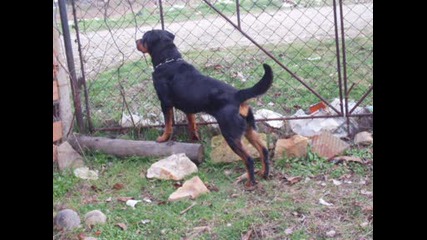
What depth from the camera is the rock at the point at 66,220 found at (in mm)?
3816

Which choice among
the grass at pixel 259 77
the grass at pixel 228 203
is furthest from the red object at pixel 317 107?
the grass at pixel 228 203

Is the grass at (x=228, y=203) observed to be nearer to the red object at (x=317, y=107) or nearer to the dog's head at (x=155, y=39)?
the red object at (x=317, y=107)

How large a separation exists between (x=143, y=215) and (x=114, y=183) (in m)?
0.82

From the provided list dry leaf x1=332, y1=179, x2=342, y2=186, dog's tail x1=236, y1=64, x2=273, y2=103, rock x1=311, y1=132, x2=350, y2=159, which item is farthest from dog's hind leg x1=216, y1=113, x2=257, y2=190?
rock x1=311, y1=132, x2=350, y2=159

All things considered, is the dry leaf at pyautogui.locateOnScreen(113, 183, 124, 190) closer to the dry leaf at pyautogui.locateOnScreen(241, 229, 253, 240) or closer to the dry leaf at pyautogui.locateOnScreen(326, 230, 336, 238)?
the dry leaf at pyautogui.locateOnScreen(241, 229, 253, 240)

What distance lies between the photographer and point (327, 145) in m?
5.03

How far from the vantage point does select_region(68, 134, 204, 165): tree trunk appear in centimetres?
513

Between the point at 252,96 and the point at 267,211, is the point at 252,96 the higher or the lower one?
the higher one

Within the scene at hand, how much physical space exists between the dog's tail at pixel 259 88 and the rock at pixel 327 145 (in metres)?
0.88

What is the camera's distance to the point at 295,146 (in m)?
4.99

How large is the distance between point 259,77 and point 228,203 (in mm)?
2987
